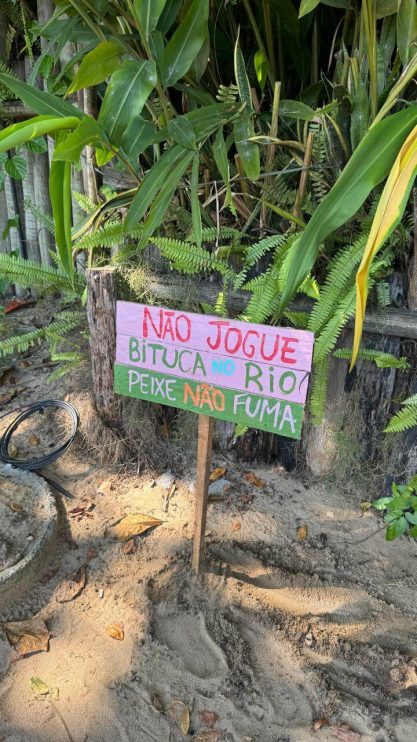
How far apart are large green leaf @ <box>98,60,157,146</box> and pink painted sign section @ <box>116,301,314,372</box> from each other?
0.52 m

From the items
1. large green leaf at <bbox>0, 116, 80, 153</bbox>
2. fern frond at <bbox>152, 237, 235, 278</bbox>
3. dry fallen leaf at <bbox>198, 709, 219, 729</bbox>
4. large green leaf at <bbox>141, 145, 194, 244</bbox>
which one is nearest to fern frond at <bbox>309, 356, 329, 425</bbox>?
fern frond at <bbox>152, 237, 235, 278</bbox>

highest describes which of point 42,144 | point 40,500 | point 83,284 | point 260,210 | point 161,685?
point 42,144

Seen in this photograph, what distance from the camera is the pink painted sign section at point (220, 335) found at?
4.39 feet

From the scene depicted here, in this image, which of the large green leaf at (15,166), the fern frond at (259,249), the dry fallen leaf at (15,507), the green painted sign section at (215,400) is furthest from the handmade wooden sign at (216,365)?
the large green leaf at (15,166)

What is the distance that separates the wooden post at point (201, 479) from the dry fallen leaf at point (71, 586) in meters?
0.42

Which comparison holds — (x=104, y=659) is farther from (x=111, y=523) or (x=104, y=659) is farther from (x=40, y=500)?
(x=40, y=500)

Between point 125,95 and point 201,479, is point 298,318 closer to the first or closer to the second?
point 201,479

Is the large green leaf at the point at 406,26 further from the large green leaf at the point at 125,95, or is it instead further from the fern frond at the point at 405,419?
the fern frond at the point at 405,419

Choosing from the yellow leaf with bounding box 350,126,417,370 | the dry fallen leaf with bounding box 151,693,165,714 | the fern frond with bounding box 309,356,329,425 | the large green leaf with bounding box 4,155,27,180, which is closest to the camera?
the yellow leaf with bounding box 350,126,417,370

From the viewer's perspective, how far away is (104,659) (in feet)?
5.10

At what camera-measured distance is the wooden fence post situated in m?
2.03

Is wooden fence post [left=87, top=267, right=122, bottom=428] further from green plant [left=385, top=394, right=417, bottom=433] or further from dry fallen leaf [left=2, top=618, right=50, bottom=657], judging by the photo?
green plant [left=385, top=394, right=417, bottom=433]

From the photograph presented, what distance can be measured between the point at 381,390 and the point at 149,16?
4.81ft

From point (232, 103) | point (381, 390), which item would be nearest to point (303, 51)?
point (232, 103)
